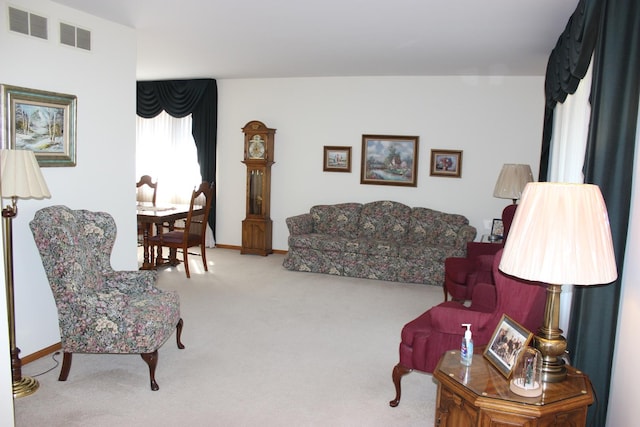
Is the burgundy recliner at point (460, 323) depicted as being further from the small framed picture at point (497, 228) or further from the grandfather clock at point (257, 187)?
the grandfather clock at point (257, 187)

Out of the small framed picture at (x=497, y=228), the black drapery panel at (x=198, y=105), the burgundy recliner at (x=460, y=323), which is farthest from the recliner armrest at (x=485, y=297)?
the black drapery panel at (x=198, y=105)

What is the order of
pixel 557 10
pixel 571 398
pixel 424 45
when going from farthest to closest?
pixel 424 45 → pixel 557 10 → pixel 571 398

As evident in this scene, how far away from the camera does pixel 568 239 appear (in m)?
1.91

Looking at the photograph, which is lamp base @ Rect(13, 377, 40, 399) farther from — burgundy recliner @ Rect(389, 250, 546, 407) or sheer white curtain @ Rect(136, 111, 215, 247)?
sheer white curtain @ Rect(136, 111, 215, 247)

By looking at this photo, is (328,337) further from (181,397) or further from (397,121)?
(397,121)

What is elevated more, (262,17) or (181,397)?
(262,17)

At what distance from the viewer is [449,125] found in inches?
276

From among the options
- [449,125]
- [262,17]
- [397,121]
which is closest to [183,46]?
[262,17]

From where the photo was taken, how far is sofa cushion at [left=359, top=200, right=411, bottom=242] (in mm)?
6984

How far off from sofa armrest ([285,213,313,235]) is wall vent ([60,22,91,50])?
359 centimetres

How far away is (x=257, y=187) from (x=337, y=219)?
55.3 inches

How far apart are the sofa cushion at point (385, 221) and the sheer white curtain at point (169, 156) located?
2.69 meters

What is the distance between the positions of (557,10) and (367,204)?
3960mm

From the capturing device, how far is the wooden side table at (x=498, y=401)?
1.99m
